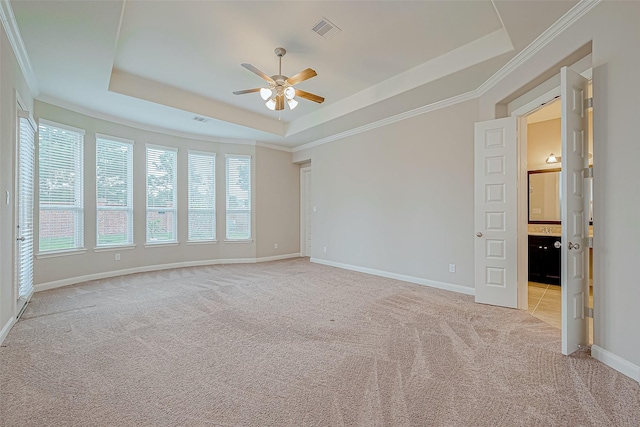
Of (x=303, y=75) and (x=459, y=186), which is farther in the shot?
(x=459, y=186)

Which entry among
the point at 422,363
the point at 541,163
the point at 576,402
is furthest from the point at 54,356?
the point at 541,163

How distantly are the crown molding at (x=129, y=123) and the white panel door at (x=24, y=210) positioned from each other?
860mm

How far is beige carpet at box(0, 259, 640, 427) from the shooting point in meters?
1.74

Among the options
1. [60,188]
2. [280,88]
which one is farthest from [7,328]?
[280,88]

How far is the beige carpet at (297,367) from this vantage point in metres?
1.74

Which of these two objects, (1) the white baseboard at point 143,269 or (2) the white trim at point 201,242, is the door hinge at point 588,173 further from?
(2) the white trim at point 201,242

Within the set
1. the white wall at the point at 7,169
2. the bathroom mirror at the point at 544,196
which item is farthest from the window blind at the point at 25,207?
the bathroom mirror at the point at 544,196

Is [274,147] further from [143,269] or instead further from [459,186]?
[459,186]

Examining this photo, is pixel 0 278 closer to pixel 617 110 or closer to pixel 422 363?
pixel 422 363

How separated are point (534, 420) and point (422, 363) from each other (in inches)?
29.8

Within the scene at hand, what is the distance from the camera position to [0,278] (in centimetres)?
265

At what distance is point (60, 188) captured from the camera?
15.1ft

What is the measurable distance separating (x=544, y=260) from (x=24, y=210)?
7.59 meters

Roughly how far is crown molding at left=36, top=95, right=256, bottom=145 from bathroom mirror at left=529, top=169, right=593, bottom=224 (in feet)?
19.3
